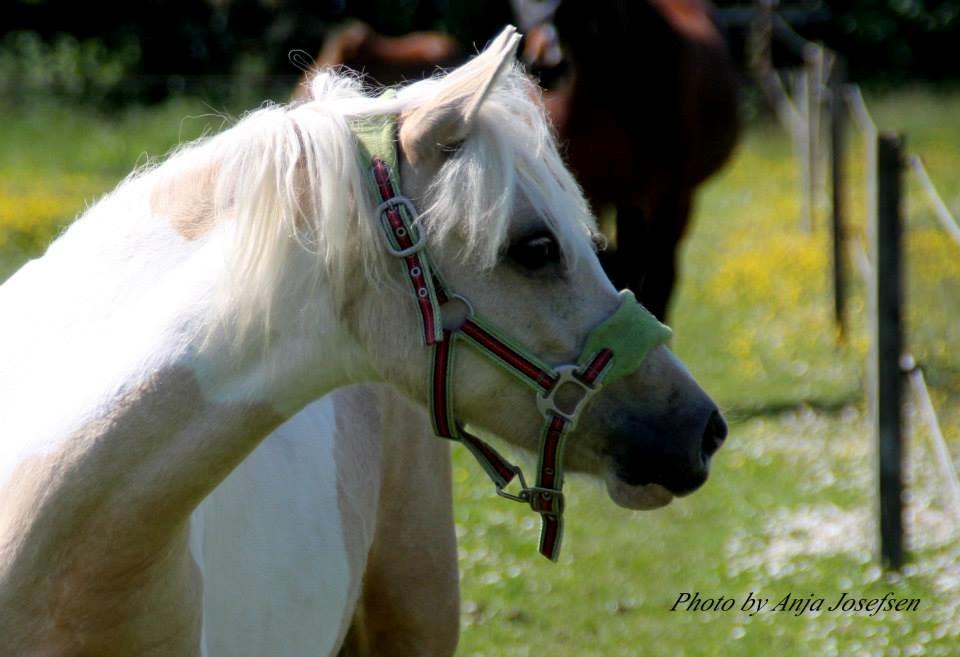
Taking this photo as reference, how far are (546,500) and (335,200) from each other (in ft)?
1.80

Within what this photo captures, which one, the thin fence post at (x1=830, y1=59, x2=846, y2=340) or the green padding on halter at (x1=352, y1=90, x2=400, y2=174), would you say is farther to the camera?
the thin fence post at (x1=830, y1=59, x2=846, y2=340)

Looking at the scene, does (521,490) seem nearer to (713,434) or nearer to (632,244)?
(713,434)

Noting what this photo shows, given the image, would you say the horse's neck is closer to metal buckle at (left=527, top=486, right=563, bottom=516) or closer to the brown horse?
metal buckle at (left=527, top=486, right=563, bottom=516)

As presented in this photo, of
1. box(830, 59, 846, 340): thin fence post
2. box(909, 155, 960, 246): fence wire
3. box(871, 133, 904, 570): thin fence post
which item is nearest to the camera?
box(909, 155, 960, 246): fence wire

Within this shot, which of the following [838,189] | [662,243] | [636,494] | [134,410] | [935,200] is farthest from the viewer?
[838,189]

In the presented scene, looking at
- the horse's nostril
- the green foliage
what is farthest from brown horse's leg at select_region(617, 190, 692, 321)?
the green foliage

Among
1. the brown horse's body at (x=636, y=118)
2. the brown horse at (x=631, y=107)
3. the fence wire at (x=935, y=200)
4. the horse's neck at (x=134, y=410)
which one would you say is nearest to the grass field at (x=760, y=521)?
the horse's neck at (x=134, y=410)

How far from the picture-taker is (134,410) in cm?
172

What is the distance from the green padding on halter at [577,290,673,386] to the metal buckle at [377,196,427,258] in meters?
0.28

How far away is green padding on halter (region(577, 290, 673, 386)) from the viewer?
1787 mm

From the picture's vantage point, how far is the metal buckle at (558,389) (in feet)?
5.86

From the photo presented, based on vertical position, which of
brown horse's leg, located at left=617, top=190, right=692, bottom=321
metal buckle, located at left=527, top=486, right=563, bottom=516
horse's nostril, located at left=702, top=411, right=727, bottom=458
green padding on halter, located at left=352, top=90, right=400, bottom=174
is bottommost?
brown horse's leg, located at left=617, top=190, right=692, bottom=321

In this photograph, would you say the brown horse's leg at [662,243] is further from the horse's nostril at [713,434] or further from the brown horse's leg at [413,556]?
the horse's nostril at [713,434]

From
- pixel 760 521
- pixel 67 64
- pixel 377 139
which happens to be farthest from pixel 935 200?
pixel 67 64
